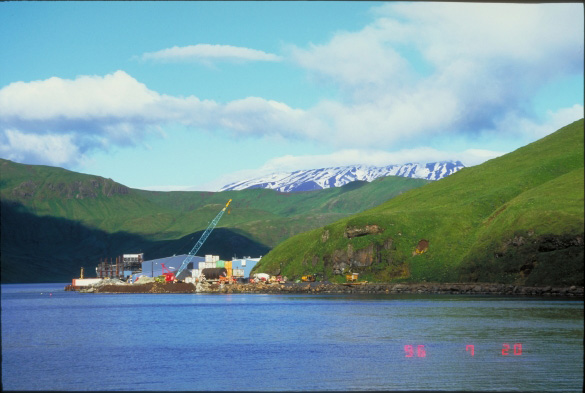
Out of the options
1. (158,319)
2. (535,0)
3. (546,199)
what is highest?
(546,199)

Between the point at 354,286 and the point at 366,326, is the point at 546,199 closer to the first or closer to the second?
the point at 354,286

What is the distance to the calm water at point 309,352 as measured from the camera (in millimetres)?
41156

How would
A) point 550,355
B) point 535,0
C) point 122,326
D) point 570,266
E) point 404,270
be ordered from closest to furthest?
point 535,0
point 550,355
point 122,326
point 570,266
point 404,270

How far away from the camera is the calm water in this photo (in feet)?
135

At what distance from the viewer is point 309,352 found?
59.2m

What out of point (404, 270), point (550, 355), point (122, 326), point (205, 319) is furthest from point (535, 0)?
point (404, 270)

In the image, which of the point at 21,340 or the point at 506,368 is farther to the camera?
the point at 21,340

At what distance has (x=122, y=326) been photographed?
92.6 m

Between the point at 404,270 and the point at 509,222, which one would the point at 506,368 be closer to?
the point at 509,222

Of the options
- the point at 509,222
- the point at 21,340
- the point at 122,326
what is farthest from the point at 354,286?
the point at 21,340

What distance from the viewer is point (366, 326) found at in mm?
83938

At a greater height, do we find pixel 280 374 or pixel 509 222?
pixel 509 222

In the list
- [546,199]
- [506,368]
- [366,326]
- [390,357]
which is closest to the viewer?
[506,368]

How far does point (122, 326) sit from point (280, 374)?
52086 mm
